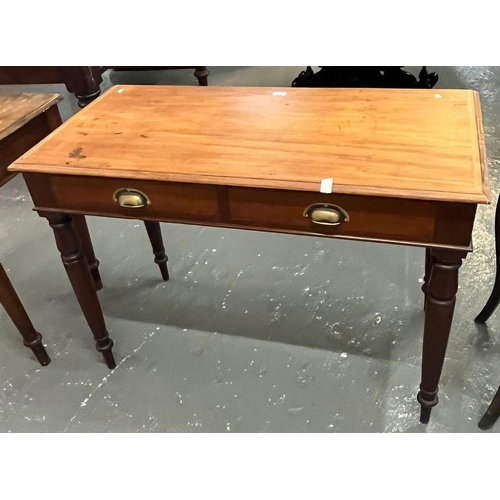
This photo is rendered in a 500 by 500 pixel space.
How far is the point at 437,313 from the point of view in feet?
3.72

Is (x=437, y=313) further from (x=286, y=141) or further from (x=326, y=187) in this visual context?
(x=286, y=141)

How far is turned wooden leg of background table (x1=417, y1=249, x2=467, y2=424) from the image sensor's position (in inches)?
41.7

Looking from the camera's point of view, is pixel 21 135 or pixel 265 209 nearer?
pixel 265 209

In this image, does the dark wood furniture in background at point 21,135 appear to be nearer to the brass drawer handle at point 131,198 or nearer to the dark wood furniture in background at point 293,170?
the dark wood furniture in background at point 293,170

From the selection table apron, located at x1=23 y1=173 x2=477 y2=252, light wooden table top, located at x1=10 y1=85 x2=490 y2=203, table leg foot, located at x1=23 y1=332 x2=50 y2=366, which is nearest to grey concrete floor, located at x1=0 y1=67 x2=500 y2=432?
table leg foot, located at x1=23 y1=332 x2=50 y2=366

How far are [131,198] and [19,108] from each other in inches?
26.7

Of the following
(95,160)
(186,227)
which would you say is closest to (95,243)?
(186,227)

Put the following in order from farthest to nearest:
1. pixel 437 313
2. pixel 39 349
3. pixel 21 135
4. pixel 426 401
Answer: pixel 39 349 < pixel 21 135 < pixel 426 401 < pixel 437 313

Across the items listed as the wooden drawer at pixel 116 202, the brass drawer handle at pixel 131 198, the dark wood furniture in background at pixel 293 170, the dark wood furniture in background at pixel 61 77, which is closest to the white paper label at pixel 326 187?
the dark wood furniture in background at pixel 293 170

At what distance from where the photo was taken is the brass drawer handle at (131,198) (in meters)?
1.18

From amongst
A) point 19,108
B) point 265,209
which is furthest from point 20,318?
point 265,209

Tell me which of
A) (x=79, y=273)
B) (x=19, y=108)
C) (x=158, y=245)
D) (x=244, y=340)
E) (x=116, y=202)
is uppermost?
(x=19, y=108)

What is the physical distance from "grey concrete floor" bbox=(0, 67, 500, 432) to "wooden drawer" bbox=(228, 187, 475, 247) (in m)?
0.62
